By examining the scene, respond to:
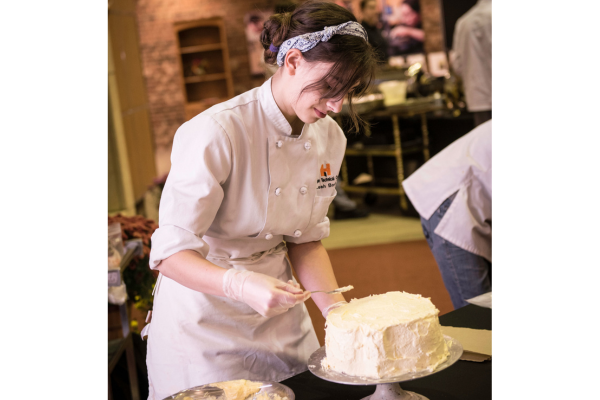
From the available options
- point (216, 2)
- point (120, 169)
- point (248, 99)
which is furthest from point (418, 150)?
point (216, 2)

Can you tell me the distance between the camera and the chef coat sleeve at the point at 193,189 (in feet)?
3.87

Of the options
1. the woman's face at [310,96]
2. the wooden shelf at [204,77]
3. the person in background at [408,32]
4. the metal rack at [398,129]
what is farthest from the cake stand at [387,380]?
the wooden shelf at [204,77]

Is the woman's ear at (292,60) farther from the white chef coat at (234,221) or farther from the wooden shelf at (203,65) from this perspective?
the wooden shelf at (203,65)

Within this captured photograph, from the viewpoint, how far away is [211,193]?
3.92 feet

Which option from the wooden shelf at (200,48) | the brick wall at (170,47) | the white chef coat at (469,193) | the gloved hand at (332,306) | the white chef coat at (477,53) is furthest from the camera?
the wooden shelf at (200,48)

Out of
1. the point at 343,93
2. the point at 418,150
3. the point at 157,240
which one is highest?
the point at 343,93

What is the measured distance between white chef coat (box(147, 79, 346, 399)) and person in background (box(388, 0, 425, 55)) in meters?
8.08

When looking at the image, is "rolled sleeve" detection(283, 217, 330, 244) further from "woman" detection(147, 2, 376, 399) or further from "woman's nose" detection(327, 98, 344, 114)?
"woman's nose" detection(327, 98, 344, 114)

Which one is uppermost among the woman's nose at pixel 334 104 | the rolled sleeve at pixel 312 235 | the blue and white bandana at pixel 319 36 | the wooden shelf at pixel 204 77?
the wooden shelf at pixel 204 77

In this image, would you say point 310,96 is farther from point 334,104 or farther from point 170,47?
point 170,47

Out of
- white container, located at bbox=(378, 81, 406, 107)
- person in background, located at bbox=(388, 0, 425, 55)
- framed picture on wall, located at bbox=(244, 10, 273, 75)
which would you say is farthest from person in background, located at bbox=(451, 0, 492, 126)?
framed picture on wall, located at bbox=(244, 10, 273, 75)

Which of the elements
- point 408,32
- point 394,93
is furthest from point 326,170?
point 408,32

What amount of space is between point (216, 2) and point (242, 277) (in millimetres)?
9254

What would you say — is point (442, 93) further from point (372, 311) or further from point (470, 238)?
point (372, 311)
